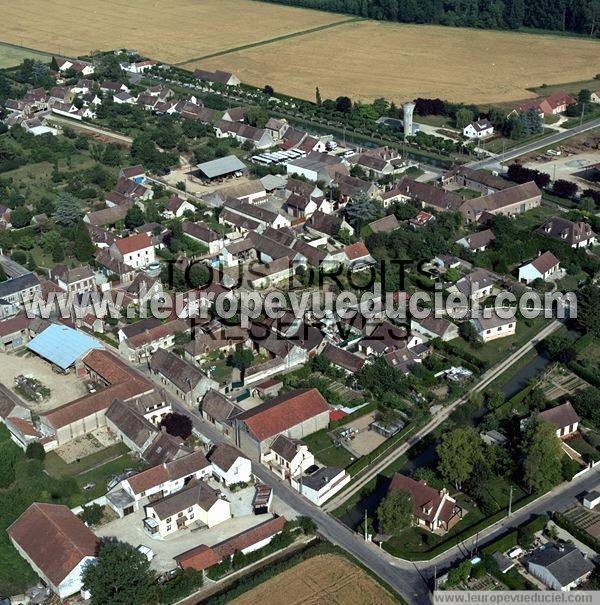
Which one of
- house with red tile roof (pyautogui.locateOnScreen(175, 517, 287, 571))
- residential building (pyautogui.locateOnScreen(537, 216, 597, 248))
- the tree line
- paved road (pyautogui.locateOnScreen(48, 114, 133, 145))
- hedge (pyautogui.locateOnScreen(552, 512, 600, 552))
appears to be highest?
the tree line

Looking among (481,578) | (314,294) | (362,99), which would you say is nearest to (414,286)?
(314,294)

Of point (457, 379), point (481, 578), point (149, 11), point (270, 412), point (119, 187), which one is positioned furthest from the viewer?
point (149, 11)

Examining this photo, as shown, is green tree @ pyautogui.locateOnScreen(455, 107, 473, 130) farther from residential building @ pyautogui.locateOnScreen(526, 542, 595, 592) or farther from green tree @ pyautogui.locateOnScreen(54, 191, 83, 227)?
residential building @ pyautogui.locateOnScreen(526, 542, 595, 592)

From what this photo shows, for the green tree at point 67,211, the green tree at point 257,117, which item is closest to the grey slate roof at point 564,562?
the green tree at point 67,211

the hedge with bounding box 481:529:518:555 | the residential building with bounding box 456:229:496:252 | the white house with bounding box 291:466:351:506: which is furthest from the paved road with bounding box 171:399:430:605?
the residential building with bounding box 456:229:496:252

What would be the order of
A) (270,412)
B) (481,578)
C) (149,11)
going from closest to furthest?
(481,578)
(270,412)
(149,11)

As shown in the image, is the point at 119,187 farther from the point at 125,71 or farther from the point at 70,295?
the point at 125,71
